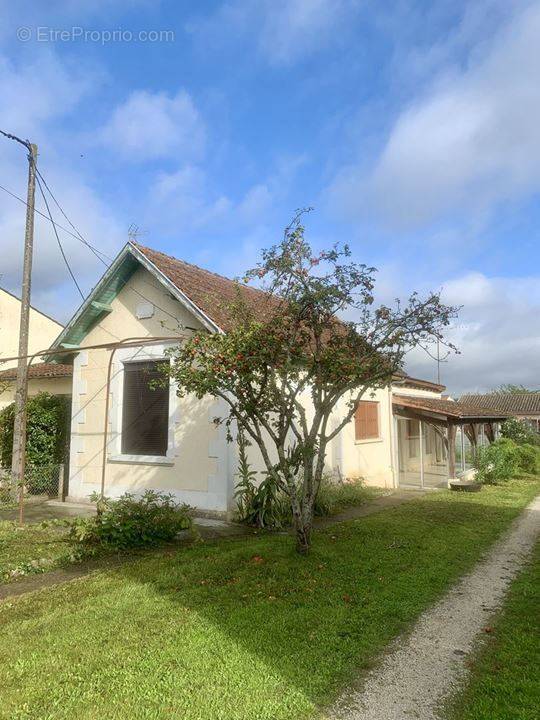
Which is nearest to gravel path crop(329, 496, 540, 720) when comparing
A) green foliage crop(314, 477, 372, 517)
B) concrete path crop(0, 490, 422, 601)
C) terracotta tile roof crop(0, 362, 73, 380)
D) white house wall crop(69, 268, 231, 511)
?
concrete path crop(0, 490, 422, 601)

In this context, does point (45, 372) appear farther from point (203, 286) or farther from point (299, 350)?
point (299, 350)

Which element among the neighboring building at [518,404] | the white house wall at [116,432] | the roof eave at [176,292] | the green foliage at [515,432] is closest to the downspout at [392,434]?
the white house wall at [116,432]

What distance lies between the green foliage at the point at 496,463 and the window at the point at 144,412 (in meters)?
10.8

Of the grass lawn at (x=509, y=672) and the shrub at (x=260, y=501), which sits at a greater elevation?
the shrub at (x=260, y=501)

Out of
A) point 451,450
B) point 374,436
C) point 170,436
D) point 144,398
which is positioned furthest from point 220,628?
point 451,450

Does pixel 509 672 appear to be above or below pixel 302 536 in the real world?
below

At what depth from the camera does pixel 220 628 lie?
4418 mm

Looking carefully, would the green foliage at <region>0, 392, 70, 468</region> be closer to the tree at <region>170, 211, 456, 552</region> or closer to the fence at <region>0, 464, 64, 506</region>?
the fence at <region>0, 464, 64, 506</region>

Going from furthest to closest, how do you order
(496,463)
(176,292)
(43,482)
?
1. (496,463)
2. (43,482)
3. (176,292)

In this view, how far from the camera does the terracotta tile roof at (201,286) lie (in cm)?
913

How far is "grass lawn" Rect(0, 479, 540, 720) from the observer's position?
332 cm

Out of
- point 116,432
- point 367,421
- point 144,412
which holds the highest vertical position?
point 144,412

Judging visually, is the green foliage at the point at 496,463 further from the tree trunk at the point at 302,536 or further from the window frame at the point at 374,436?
the tree trunk at the point at 302,536

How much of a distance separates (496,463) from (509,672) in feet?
43.6
